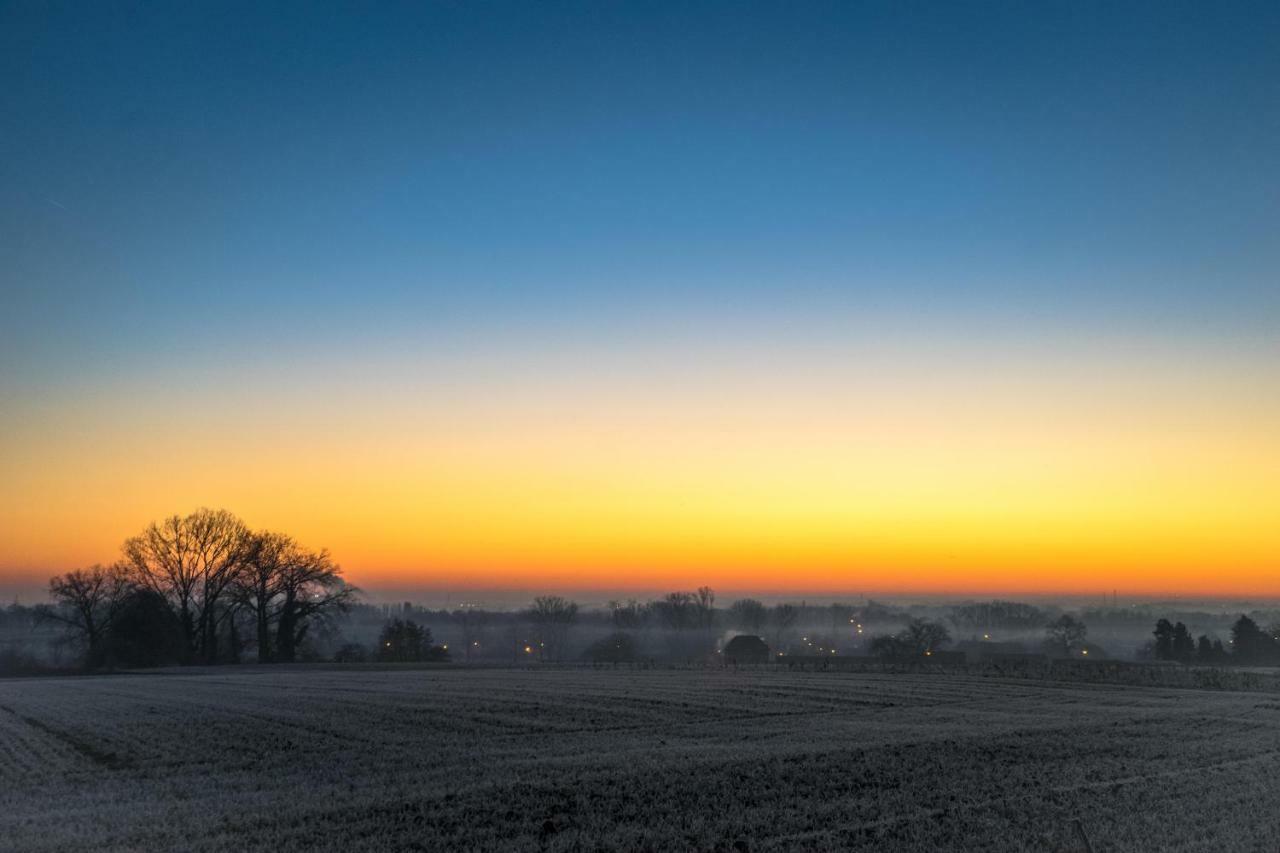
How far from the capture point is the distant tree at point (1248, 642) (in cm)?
13050

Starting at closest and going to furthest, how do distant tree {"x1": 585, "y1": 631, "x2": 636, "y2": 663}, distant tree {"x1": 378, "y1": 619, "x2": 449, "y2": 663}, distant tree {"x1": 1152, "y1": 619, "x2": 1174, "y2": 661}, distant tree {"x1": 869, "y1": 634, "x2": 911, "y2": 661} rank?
distant tree {"x1": 378, "y1": 619, "x2": 449, "y2": 663} → distant tree {"x1": 1152, "y1": 619, "x2": 1174, "y2": 661} → distant tree {"x1": 869, "y1": 634, "x2": 911, "y2": 661} → distant tree {"x1": 585, "y1": 631, "x2": 636, "y2": 663}

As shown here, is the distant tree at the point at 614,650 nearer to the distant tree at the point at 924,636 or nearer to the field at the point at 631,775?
the distant tree at the point at 924,636

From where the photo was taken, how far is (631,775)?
2312 cm

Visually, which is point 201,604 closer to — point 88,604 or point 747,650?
point 88,604

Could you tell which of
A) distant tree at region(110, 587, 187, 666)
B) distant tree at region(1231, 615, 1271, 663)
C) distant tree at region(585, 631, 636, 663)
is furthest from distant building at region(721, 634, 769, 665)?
distant tree at region(110, 587, 187, 666)

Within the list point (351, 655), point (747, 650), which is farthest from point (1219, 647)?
point (351, 655)

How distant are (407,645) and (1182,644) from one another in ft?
331

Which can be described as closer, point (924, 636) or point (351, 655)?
point (351, 655)

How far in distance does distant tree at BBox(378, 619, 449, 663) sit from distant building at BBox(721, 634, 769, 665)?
37.4 meters

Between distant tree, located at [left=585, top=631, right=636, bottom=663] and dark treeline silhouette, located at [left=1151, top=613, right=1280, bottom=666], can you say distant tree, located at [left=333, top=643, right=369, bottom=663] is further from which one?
dark treeline silhouette, located at [left=1151, top=613, right=1280, bottom=666]

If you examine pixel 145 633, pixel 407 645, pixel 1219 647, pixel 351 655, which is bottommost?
pixel 1219 647

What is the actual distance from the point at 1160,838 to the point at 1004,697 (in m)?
36.9

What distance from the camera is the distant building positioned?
133m

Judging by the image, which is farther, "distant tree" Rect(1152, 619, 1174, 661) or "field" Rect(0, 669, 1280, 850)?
"distant tree" Rect(1152, 619, 1174, 661)
